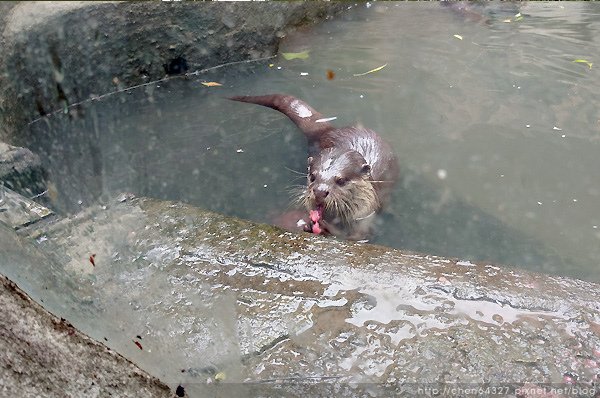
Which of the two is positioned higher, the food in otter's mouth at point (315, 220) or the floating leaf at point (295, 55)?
the floating leaf at point (295, 55)

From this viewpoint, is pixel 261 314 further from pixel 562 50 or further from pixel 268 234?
pixel 562 50

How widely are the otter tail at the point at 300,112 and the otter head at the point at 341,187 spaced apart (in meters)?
0.50

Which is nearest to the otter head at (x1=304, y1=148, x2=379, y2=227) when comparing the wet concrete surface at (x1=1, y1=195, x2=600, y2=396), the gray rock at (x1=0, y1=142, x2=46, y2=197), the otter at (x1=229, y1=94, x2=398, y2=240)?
the otter at (x1=229, y1=94, x2=398, y2=240)

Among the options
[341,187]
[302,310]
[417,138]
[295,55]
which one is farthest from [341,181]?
[295,55]

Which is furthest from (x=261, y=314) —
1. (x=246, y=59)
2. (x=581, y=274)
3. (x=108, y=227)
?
(x=246, y=59)

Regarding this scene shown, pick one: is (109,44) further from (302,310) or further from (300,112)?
(302,310)

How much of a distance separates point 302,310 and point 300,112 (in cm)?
249

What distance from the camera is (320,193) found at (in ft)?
11.3

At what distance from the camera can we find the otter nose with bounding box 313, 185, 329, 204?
3430 mm

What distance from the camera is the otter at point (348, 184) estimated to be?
137 inches

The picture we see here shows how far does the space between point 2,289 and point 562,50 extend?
17.5ft

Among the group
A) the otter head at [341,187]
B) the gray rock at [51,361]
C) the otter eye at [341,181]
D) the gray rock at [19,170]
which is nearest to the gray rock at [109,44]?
the gray rock at [19,170]

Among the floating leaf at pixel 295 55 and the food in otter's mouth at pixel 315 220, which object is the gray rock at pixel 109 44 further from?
the food in otter's mouth at pixel 315 220

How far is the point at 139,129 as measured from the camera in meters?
4.20
